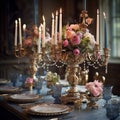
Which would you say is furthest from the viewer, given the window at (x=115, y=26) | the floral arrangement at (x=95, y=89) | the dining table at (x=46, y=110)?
the window at (x=115, y=26)

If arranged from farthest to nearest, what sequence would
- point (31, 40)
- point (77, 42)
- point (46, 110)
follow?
point (31, 40) → point (77, 42) → point (46, 110)

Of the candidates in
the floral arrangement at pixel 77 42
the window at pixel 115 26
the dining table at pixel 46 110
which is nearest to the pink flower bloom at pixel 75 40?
the floral arrangement at pixel 77 42

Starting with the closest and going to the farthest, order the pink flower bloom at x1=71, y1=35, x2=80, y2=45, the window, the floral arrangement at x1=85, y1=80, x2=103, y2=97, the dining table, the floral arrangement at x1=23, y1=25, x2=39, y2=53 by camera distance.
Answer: the dining table
the floral arrangement at x1=85, y1=80, x2=103, y2=97
the pink flower bloom at x1=71, y1=35, x2=80, y2=45
the floral arrangement at x1=23, y1=25, x2=39, y2=53
the window

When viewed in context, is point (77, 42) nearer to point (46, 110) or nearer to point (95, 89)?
point (95, 89)

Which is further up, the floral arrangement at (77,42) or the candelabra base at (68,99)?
the floral arrangement at (77,42)

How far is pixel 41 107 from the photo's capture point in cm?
232

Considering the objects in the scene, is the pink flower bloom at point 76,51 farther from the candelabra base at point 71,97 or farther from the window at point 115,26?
the window at point 115,26

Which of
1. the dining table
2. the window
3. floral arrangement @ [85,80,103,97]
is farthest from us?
the window

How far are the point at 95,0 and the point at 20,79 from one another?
2.21 m

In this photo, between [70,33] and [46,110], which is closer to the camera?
[46,110]

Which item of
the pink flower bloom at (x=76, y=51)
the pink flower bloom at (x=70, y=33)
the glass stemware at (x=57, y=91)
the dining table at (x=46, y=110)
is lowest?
the dining table at (x=46, y=110)

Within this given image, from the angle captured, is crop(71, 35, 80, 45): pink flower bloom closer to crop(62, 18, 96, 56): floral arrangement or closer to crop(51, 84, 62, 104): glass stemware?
crop(62, 18, 96, 56): floral arrangement

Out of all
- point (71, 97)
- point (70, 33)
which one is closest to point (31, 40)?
point (70, 33)

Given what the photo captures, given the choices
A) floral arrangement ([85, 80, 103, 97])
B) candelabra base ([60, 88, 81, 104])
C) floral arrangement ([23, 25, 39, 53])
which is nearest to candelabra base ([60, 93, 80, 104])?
candelabra base ([60, 88, 81, 104])
